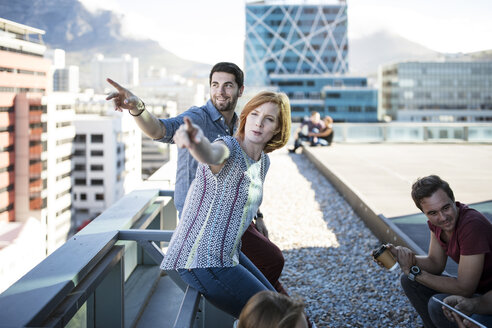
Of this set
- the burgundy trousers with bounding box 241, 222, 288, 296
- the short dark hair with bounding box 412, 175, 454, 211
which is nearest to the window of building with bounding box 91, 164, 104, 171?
the burgundy trousers with bounding box 241, 222, 288, 296

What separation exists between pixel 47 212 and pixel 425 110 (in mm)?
71990

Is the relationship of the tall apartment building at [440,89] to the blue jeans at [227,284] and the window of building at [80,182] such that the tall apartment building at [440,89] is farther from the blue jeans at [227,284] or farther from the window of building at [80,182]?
the blue jeans at [227,284]

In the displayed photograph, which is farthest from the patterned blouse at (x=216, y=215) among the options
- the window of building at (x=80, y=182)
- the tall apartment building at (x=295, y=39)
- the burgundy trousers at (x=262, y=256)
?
the tall apartment building at (x=295, y=39)

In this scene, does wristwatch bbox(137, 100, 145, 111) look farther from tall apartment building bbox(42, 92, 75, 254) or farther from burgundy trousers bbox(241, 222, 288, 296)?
tall apartment building bbox(42, 92, 75, 254)

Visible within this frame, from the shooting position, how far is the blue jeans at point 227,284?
169 centimetres

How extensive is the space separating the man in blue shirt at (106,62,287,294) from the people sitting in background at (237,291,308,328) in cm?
98

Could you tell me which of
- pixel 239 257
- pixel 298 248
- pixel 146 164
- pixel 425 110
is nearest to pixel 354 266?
pixel 298 248

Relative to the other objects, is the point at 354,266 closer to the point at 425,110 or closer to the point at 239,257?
the point at 239,257

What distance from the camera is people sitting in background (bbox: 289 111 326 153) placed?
46.5 feet

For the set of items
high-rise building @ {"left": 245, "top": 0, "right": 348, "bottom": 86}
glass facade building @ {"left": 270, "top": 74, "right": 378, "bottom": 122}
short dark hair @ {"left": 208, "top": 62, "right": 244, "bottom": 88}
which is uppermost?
high-rise building @ {"left": 245, "top": 0, "right": 348, "bottom": 86}

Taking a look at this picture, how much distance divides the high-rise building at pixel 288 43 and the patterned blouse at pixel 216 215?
9771cm

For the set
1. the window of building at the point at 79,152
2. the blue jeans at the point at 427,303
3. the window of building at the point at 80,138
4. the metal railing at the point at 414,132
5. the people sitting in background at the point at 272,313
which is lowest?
the window of building at the point at 79,152

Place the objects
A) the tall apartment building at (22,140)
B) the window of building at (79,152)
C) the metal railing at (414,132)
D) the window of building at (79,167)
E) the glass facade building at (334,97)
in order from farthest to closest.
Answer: the window of building at (79,167) < the window of building at (79,152) < the glass facade building at (334,97) < the tall apartment building at (22,140) < the metal railing at (414,132)

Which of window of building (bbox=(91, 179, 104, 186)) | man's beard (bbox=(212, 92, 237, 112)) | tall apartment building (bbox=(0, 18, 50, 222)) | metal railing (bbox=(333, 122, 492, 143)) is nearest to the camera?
man's beard (bbox=(212, 92, 237, 112))
